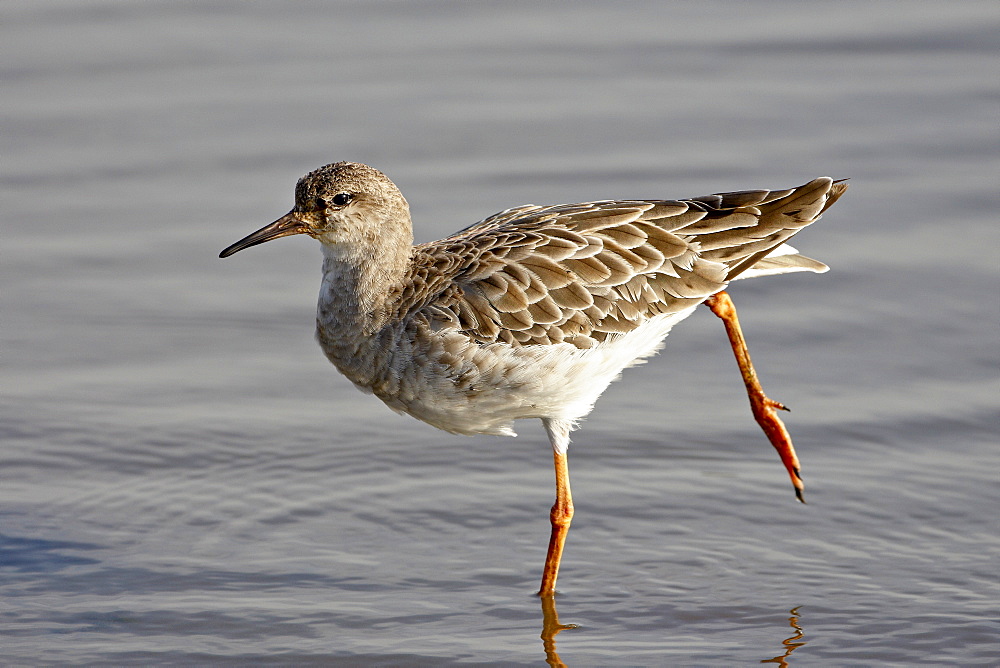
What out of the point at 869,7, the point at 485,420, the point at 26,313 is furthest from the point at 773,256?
the point at 869,7

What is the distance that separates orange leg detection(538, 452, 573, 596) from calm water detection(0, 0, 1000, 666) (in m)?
0.15

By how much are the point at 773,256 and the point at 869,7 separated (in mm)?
6864

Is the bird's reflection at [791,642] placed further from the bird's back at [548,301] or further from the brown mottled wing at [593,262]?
the brown mottled wing at [593,262]

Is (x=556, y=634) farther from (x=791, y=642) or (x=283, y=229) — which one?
(x=283, y=229)

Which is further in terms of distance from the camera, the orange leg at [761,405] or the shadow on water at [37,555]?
the orange leg at [761,405]

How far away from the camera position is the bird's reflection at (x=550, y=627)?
27.0 ft

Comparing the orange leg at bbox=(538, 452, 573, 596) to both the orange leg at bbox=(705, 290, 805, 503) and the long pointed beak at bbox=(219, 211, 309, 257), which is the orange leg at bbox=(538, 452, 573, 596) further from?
the long pointed beak at bbox=(219, 211, 309, 257)

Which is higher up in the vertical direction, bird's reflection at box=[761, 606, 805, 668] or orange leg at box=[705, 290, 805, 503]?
orange leg at box=[705, 290, 805, 503]

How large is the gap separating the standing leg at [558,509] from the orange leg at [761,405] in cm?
129

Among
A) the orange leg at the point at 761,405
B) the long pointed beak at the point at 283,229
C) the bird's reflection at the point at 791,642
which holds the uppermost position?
the long pointed beak at the point at 283,229

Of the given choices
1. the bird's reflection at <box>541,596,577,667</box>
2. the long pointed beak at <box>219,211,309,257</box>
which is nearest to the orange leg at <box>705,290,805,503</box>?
the bird's reflection at <box>541,596,577,667</box>

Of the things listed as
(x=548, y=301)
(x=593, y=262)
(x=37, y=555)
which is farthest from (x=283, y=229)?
(x=37, y=555)

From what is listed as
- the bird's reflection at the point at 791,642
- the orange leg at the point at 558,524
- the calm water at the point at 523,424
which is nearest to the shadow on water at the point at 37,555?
the calm water at the point at 523,424

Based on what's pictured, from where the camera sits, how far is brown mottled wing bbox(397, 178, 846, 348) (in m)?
8.65
